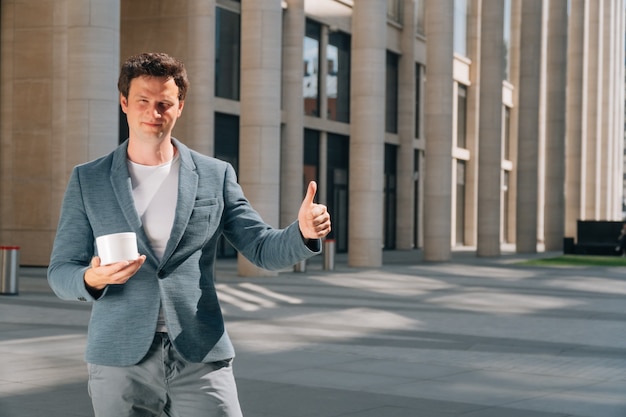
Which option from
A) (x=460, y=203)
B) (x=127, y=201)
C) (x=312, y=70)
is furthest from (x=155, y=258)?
(x=460, y=203)

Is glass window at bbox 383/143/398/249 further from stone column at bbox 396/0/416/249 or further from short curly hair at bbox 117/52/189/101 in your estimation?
short curly hair at bbox 117/52/189/101

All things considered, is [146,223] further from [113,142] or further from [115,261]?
[113,142]

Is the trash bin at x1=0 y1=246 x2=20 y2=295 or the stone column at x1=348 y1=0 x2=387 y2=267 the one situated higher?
the stone column at x1=348 y1=0 x2=387 y2=267

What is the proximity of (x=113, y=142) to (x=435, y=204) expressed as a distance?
55.9 feet

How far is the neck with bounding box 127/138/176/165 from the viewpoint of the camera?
412cm

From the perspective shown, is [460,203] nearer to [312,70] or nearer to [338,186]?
[338,186]

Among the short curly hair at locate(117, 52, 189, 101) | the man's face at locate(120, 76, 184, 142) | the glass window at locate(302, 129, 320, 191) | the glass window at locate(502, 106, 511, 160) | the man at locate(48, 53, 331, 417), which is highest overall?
the glass window at locate(502, 106, 511, 160)

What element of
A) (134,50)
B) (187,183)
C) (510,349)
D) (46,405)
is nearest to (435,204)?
(134,50)

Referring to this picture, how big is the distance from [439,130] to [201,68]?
1106 centimetres

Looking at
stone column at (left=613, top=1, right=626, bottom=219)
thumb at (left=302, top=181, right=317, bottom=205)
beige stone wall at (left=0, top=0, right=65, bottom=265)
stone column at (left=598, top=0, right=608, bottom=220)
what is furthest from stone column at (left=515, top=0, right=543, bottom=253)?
thumb at (left=302, top=181, right=317, bottom=205)

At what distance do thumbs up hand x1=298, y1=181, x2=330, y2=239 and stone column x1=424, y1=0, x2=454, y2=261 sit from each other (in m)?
33.4

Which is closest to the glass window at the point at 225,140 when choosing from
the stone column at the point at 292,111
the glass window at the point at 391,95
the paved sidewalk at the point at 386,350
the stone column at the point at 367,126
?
the stone column at the point at 292,111

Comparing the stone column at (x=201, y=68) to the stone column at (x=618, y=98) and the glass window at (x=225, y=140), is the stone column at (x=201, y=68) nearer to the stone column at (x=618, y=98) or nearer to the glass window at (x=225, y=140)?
the glass window at (x=225, y=140)

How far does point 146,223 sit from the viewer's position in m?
4.06
